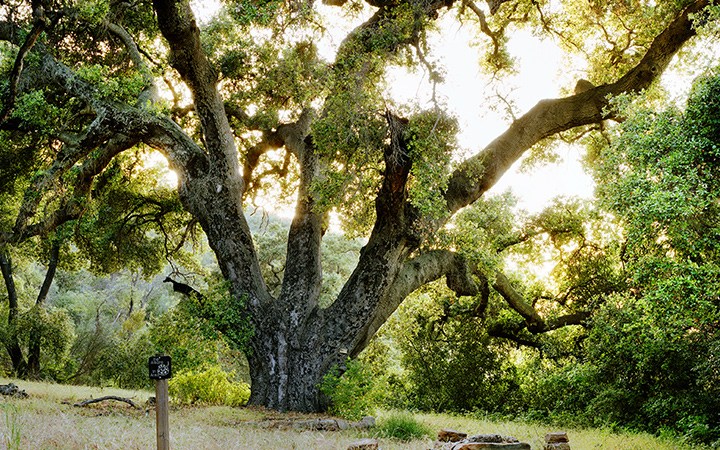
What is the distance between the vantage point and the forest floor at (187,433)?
4.84 meters

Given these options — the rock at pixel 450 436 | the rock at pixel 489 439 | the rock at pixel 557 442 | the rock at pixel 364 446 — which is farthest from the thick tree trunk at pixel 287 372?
the rock at pixel 364 446

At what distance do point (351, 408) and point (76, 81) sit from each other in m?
7.64

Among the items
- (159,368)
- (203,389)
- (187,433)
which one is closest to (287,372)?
(203,389)

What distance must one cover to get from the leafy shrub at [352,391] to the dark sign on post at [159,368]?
455 cm

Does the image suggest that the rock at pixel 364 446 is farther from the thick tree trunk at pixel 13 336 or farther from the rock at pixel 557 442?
the thick tree trunk at pixel 13 336

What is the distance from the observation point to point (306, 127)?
12.5 m

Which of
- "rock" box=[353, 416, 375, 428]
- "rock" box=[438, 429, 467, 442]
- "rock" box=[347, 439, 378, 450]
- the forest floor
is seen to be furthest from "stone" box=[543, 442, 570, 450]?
"rock" box=[353, 416, 375, 428]

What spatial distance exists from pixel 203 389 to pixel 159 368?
7329 mm

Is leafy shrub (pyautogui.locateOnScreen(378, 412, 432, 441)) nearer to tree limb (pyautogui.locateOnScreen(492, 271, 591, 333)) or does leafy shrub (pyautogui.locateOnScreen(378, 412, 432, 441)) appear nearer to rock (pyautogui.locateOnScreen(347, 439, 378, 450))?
rock (pyautogui.locateOnScreen(347, 439, 378, 450))

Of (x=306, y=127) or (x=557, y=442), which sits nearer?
(x=557, y=442)

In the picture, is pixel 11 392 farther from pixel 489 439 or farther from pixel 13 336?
pixel 13 336

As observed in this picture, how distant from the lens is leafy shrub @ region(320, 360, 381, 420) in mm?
8969

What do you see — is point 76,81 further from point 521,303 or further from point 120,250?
point 521,303

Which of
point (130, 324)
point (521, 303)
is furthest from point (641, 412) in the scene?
point (130, 324)
